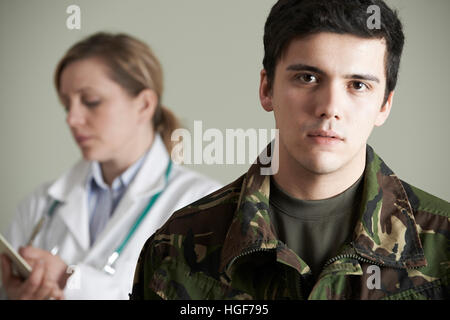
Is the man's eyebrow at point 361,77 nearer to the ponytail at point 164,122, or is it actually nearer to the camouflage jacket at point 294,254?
the camouflage jacket at point 294,254

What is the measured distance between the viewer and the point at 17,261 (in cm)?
99

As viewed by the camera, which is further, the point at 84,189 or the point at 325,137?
the point at 84,189

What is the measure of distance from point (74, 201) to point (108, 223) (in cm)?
12

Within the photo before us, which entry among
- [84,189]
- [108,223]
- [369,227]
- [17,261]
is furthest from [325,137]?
[84,189]

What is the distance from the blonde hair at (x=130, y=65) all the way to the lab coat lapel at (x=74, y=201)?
215 mm

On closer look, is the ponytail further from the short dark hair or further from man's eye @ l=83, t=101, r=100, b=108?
the short dark hair

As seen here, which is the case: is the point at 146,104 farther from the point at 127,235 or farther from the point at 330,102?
the point at 330,102

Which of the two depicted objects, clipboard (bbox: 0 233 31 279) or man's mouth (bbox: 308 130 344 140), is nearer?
man's mouth (bbox: 308 130 344 140)

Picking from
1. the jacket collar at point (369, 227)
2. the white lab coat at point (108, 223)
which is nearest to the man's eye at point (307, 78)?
the jacket collar at point (369, 227)

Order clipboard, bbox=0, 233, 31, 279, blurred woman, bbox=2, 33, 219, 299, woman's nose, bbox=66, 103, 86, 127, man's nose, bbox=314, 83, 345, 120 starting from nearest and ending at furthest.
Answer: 1. man's nose, bbox=314, 83, 345, 120
2. clipboard, bbox=0, 233, 31, 279
3. blurred woman, bbox=2, 33, 219, 299
4. woman's nose, bbox=66, 103, 86, 127

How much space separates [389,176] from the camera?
25.4 inches

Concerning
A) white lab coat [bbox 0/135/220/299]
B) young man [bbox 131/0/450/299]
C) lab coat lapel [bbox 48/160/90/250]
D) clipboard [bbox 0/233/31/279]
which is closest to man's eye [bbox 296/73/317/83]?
young man [bbox 131/0/450/299]

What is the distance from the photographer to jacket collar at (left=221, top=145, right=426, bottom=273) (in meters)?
0.59

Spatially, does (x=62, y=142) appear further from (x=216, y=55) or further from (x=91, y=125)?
(x=216, y=55)
